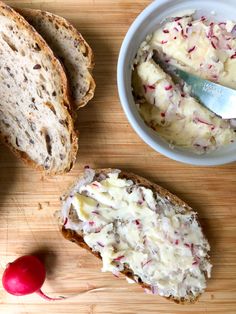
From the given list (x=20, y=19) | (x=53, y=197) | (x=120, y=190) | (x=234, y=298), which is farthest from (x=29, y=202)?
(x=234, y=298)

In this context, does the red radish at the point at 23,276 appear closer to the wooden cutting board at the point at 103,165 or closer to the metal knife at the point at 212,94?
the wooden cutting board at the point at 103,165

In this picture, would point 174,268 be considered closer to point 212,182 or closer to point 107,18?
point 212,182

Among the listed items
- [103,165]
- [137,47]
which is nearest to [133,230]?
[103,165]

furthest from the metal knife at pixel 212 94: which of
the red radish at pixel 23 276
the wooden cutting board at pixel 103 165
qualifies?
the red radish at pixel 23 276

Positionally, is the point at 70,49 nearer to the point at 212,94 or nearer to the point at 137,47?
the point at 137,47

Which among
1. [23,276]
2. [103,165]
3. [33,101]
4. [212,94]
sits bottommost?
[23,276]

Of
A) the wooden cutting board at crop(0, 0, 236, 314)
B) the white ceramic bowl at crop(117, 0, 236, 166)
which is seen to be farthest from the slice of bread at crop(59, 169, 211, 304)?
the white ceramic bowl at crop(117, 0, 236, 166)
